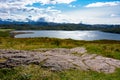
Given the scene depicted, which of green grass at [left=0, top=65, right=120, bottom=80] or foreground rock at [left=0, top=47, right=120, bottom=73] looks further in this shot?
foreground rock at [left=0, top=47, right=120, bottom=73]

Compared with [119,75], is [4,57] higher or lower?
higher

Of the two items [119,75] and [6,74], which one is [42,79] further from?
[119,75]

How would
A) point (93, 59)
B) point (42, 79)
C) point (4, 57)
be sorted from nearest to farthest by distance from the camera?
point (42, 79) < point (4, 57) < point (93, 59)

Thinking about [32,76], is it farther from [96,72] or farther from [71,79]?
[96,72]

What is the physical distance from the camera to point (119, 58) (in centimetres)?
2056

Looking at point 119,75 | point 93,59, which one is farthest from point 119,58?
point 119,75

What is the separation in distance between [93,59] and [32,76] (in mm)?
7497

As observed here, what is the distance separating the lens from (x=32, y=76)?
1243 cm

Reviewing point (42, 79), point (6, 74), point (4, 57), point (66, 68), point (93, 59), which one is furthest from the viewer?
point (93, 59)

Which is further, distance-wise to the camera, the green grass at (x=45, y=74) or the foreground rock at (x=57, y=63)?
the foreground rock at (x=57, y=63)

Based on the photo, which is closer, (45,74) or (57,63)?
(45,74)

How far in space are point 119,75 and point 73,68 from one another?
2908 millimetres

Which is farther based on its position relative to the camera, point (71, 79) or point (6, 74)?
point (6, 74)

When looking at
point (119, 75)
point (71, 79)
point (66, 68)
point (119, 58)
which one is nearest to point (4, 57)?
point (66, 68)
